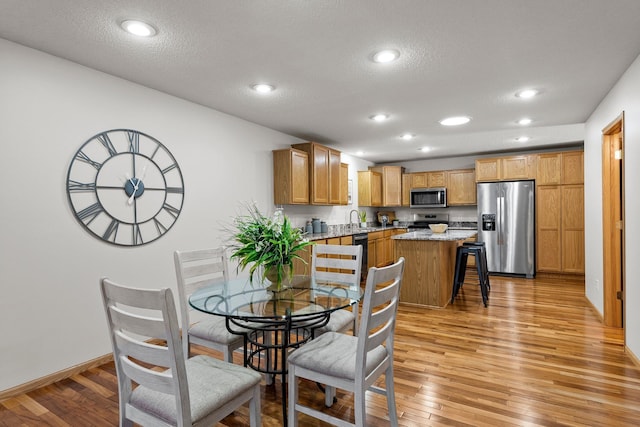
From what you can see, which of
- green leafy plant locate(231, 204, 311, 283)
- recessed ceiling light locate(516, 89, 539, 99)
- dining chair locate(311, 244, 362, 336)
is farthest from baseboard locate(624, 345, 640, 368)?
green leafy plant locate(231, 204, 311, 283)

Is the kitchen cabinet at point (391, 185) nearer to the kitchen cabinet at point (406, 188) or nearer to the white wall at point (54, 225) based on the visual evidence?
the kitchen cabinet at point (406, 188)

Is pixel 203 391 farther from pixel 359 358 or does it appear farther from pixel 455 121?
pixel 455 121

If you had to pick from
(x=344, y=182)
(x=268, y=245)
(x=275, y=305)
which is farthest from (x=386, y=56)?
(x=344, y=182)

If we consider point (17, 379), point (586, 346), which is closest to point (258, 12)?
point (17, 379)

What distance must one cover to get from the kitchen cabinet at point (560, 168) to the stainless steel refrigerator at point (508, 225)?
262 mm

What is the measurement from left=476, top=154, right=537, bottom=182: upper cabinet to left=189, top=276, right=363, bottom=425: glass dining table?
524cm

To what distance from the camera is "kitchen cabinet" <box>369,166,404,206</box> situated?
7.51 meters

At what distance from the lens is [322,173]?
5250 millimetres

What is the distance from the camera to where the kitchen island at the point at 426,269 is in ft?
14.1

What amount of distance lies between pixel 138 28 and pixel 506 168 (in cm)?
615

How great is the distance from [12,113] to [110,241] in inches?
42.8

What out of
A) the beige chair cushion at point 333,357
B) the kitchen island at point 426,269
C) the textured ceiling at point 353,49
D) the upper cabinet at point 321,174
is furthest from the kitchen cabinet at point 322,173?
the beige chair cushion at point 333,357

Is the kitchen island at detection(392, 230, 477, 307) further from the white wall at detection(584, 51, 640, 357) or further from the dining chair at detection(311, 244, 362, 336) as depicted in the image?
the dining chair at detection(311, 244, 362, 336)

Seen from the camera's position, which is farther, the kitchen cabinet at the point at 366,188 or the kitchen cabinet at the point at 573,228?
the kitchen cabinet at the point at 366,188
